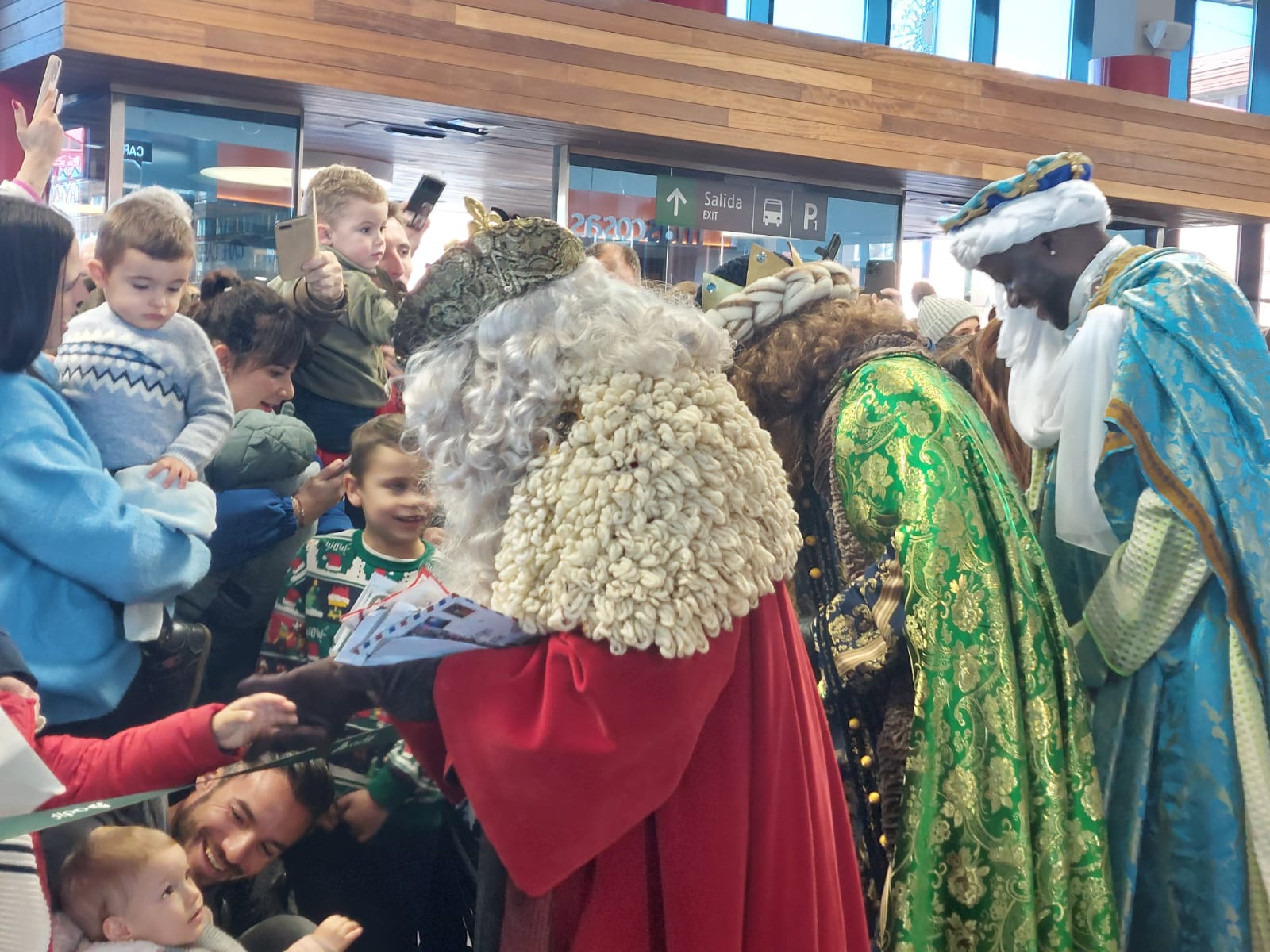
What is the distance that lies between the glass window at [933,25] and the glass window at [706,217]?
2.56m

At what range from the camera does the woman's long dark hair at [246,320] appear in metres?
2.39

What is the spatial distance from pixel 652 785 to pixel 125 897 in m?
0.62

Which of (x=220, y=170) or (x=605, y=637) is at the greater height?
(x=220, y=170)

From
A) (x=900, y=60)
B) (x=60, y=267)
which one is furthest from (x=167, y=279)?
(x=900, y=60)

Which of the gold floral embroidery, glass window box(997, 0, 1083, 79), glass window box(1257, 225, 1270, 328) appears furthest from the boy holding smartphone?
glass window box(1257, 225, 1270, 328)

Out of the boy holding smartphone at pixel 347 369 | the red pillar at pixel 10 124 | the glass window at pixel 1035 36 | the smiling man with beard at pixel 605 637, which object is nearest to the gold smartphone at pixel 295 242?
the boy holding smartphone at pixel 347 369

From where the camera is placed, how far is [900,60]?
6.76m

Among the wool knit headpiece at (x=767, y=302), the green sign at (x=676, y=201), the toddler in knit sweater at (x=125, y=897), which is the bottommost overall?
the toddler in knit sweater at (x=125, y=897)

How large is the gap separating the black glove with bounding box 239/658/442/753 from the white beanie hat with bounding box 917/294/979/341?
12.5 ft

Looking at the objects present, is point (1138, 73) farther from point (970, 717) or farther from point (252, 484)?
point (252, 484)

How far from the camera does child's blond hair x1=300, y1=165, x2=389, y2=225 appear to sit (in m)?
3.12

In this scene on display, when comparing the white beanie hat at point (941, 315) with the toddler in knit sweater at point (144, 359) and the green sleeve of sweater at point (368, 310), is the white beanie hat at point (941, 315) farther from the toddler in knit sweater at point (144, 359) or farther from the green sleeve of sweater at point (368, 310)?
the toddler in knit sweater at point (144, 359)

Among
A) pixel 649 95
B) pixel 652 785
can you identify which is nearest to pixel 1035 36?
pixel 649 95

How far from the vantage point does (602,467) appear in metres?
1.27
